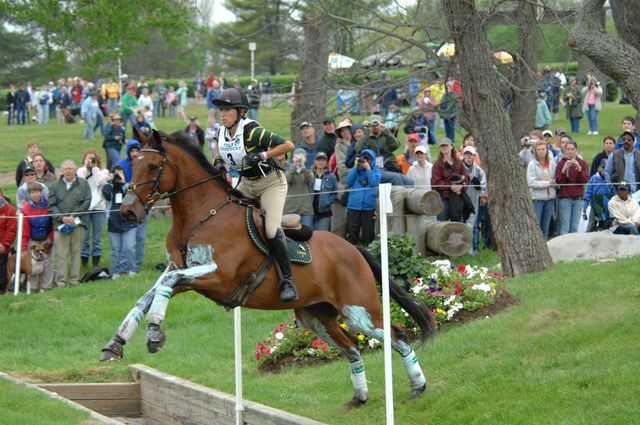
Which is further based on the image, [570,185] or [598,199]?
[570,185]

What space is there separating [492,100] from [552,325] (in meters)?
4.49

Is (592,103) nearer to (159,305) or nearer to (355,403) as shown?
(355,403)

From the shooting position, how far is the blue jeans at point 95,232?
728 inches

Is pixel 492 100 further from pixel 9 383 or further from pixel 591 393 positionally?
pixel 9 383

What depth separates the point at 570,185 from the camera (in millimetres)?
18391

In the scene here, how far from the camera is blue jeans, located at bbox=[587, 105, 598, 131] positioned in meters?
33.4

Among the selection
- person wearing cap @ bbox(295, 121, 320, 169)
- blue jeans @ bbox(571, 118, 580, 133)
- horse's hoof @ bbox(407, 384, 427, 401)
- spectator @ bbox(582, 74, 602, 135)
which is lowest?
horse's hoof @ bbox(407, 384, 427, 401)

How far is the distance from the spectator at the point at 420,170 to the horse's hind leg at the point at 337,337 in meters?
8.07

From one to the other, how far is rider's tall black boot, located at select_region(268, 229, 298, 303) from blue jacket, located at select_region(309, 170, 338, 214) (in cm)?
802

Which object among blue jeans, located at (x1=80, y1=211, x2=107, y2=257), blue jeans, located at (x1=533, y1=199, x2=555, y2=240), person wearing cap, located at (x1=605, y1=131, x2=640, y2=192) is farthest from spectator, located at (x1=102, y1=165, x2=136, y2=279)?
person wearing cap, located at (x1=605, y1=131, x2=640, y2=192)

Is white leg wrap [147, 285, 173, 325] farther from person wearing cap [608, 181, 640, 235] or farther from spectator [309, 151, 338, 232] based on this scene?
person wearing cap [608, 181, 640, 235]

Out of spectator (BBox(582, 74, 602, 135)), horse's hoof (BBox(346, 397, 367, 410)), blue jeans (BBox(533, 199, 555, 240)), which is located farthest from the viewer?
spectator (BBox(582, 74, 602, 135))

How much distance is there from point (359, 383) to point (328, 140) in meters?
10.2

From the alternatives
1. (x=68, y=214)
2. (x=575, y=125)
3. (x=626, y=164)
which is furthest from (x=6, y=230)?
(x=575, y=125)
